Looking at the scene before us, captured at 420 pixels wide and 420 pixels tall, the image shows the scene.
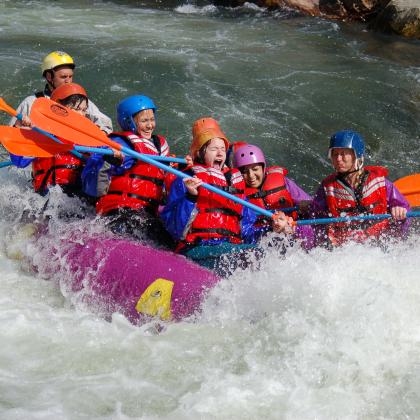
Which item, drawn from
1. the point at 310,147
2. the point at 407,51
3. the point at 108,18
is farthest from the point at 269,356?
the point at 108,18

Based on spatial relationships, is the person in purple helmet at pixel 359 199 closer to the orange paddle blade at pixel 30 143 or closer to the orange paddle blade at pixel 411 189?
the orange paddle blade at pixel 411 189

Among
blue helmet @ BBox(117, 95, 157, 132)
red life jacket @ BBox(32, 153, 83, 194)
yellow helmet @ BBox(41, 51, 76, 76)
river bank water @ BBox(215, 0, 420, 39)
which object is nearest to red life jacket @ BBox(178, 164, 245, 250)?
blue helmet @ BBox(117, 95, 157, 132)

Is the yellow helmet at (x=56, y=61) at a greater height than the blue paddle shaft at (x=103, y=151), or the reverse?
the yellow helmet at (x=56, y=61)

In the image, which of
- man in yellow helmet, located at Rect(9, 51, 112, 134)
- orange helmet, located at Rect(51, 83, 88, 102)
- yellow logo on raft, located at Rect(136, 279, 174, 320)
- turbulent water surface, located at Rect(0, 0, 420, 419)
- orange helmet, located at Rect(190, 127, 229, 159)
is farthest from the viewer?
man in yellow helmet, located at Rect(9, 51, 112, 134)

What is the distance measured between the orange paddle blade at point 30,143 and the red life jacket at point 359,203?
1.95 metres

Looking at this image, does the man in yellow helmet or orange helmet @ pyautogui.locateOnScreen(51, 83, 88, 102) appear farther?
the man in yellow helmet

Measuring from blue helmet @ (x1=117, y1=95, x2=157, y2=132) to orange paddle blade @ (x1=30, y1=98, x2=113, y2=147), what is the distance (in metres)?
0.21

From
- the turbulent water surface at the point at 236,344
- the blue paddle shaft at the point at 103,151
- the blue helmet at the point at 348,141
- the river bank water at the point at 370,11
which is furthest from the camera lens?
the river bank water at the point at 370,11

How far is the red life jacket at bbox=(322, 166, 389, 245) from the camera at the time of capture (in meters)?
4.55

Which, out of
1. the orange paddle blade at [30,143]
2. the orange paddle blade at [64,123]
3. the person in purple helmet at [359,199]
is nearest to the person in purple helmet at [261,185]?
the person in purple helmet at [359,199]

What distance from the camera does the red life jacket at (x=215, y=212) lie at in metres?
4.43

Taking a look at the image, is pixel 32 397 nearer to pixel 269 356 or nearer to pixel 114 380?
pixel 114 380

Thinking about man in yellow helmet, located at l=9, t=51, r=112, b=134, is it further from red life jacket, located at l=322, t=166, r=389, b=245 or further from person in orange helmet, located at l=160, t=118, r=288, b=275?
red life jacket, located at l=322, t=166, r=389, b=245

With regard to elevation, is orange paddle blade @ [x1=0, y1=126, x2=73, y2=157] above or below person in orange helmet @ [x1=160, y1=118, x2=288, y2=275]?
above
